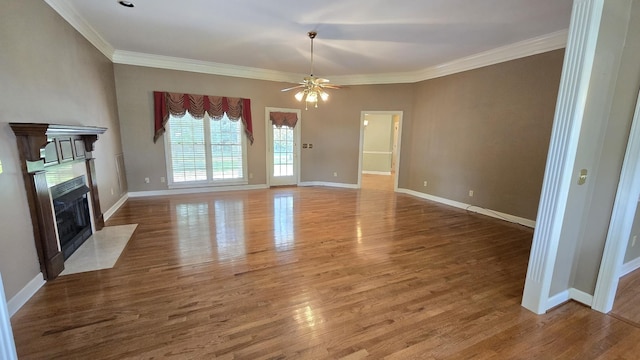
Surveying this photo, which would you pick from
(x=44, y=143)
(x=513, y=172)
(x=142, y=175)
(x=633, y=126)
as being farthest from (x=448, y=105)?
(x=142, y=175)

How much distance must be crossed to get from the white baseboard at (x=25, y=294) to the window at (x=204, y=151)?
375 cm

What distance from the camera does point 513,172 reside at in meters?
4.60

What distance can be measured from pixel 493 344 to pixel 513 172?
3617 millimetres

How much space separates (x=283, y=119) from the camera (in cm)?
698

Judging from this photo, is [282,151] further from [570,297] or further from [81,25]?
[570,297]

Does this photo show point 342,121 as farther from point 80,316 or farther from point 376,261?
point 80,316

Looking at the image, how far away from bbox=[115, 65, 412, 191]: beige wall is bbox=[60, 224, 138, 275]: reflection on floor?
222cm

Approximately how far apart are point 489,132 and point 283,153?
4.72 meters

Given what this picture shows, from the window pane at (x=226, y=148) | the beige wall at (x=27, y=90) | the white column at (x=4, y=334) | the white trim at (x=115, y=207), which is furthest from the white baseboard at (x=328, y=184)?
the white column at (x=4, y=334)

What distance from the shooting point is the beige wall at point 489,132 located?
422 cm

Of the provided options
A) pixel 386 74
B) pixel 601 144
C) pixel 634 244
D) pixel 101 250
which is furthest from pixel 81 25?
pixel 634 244

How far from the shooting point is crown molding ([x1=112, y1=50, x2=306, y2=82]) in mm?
5324

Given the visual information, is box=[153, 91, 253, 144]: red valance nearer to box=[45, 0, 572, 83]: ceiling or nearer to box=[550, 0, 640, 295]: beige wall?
box=[45, 0, 572, 83]: ceiling

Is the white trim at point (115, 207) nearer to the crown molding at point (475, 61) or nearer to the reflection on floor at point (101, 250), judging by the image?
the reflection on floor at point (101, 250)
